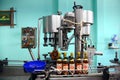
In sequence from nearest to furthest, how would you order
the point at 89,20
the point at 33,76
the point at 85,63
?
1. the point at 33,76
2. the point at 85,63
3. the point at 89,20

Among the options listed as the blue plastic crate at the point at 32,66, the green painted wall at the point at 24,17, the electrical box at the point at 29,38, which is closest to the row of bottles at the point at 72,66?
the blue plastic crate at the point at 32,66

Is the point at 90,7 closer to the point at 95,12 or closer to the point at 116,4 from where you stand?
the point at 95,12

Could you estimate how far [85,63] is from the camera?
172 centimetres

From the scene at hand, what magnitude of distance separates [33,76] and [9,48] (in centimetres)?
291

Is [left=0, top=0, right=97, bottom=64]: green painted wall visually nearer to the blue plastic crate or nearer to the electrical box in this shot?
the electrical box

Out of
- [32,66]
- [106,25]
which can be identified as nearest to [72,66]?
[32,66]

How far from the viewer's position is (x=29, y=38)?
10.8ft

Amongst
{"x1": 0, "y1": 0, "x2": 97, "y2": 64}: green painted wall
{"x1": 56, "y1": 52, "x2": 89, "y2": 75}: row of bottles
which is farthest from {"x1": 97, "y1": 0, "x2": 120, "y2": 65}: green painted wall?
Result: {"x1": 56, "y1": 52, "x2": 89, "y2": 75}: row of bottles

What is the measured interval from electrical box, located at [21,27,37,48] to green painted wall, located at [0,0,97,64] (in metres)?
1.03

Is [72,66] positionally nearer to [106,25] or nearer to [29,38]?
[29,38]

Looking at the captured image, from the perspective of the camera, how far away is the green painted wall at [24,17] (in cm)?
436

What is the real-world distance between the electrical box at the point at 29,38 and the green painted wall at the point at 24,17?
1025mm

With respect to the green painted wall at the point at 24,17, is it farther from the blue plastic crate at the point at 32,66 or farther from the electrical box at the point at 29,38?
the blue plastic crate at the point at 32,66

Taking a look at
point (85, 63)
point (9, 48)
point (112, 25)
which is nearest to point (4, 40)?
point (9, 48)
